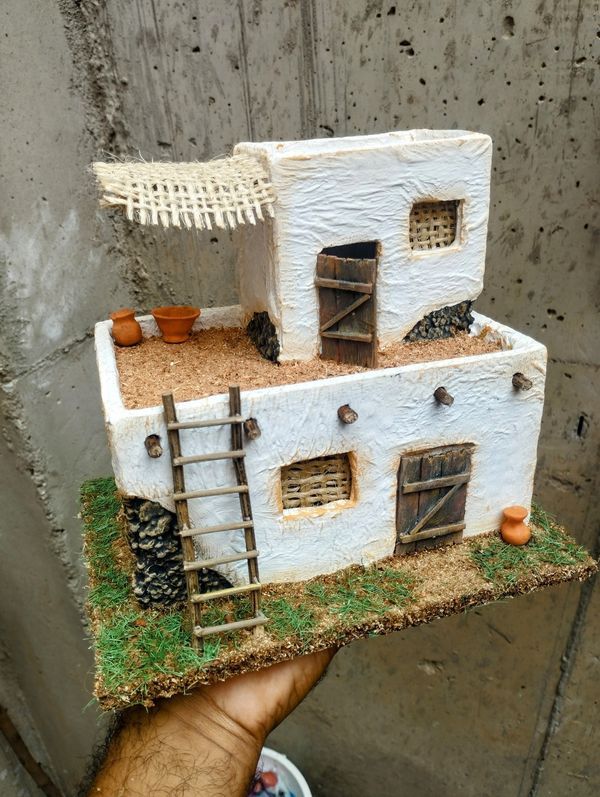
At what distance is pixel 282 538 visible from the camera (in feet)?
12.5

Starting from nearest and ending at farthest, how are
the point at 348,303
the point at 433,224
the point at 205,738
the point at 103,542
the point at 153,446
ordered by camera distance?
the point at 153,446 < the point at 205,738 < the point at 348,303 < the point at 433,224 < the point at 103,542

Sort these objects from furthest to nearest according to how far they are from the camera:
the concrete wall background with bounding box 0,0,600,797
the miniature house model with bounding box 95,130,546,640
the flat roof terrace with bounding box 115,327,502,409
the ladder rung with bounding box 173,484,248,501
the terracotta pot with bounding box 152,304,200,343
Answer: the concrete wall background with bounding box 0,0,600,797 < the terracotta pot with bounding box 152,304,200,343 < the flat roof terrace with bounding box 115,327,502,409 < the miniature house model with bounding box 95,130,546,640 < the ladder rung with bounding box 173,484,248,501

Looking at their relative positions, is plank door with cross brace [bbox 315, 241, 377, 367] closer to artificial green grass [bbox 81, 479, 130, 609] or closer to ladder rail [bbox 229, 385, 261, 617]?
ladder rail [bbox 229, 385, 261, 617]

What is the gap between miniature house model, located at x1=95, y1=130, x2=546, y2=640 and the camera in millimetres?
3477

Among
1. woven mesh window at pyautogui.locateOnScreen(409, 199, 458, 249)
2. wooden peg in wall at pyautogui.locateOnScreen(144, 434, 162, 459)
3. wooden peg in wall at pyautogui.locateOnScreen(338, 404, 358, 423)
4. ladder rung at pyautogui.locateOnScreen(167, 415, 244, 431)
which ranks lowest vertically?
wooden peg in wall at pyautogui.locateOnScreen(338, 404, 358, 423)

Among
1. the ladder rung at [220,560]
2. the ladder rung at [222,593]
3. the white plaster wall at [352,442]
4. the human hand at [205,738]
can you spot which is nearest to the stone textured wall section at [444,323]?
the white plaster wall at [352,442]

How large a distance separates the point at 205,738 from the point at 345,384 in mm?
2257

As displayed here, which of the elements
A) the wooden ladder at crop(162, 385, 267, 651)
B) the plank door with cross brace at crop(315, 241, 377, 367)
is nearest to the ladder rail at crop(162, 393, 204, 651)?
the wooden ladder at crop(162, 385, 267, 651)

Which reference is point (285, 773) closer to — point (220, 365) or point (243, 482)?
point (243, 482)

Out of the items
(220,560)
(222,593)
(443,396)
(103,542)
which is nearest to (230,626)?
(222,593)

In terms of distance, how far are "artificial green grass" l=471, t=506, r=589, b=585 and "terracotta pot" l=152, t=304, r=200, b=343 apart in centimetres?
252

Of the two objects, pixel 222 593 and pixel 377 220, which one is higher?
pixel 377 220

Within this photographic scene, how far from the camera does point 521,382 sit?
12.7ft

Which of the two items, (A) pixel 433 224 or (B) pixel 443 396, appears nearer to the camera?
(B) pixel 443 396
